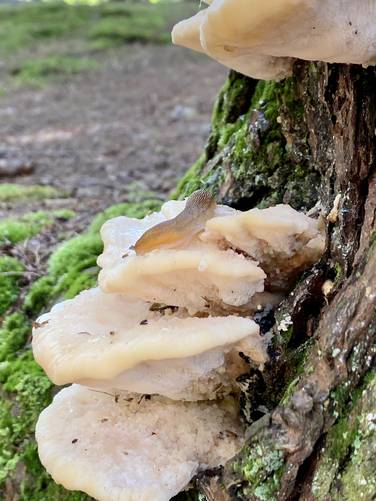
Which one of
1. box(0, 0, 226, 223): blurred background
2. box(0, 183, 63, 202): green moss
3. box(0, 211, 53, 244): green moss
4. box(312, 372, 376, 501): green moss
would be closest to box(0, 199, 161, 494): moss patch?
box(0, 211, 53, 244): green moss

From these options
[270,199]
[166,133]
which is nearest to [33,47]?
[166,133]

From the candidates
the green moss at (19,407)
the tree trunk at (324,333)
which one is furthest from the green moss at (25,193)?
the tree trunk at (324,333)

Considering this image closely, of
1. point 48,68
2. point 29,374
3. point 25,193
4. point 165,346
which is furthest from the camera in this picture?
point 48,68

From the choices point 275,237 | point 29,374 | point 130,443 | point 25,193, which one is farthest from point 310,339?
point 25,193

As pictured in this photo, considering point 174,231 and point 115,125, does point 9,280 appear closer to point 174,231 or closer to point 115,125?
point 174,231

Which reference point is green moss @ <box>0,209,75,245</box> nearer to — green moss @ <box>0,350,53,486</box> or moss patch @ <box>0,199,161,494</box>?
moss patch @ <box>0,199,161,494</box>

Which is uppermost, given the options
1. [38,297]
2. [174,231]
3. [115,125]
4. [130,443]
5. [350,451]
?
[174,231]
